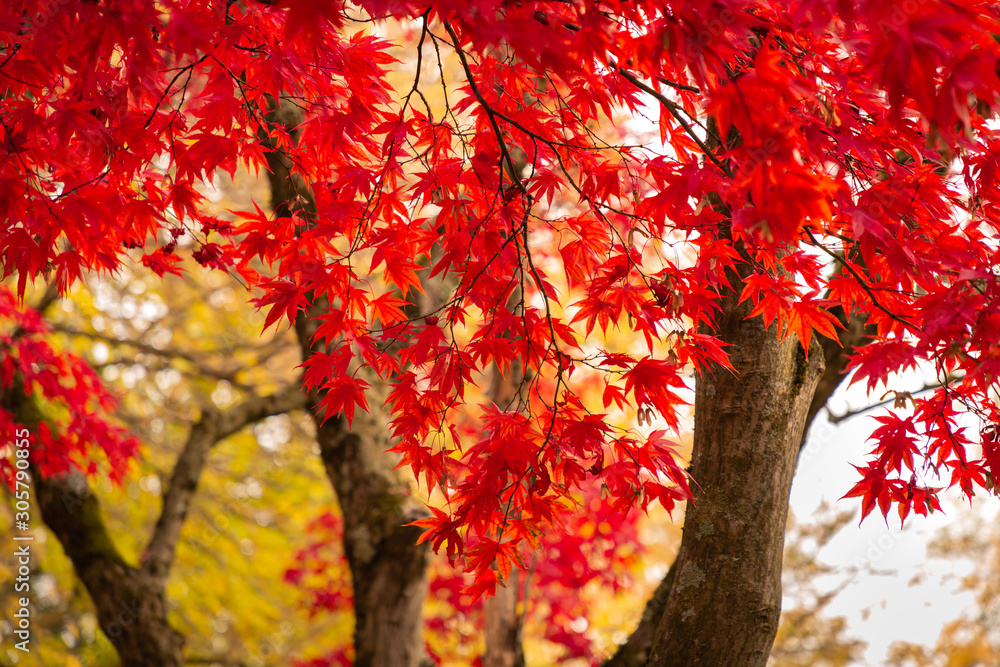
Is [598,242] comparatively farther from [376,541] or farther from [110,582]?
[110,582]

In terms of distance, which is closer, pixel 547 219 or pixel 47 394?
pixel 547 219

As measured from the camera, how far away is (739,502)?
2285 mm

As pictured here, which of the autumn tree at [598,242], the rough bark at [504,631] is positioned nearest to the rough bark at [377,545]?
the rough bark at [504,631]

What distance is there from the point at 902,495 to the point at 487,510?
1279 mm

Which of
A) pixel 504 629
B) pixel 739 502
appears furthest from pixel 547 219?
pixel 504 629

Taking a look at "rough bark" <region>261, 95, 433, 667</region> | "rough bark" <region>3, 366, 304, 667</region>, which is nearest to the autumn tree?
"rough bark" <region>261, 95, 433, 667</region>

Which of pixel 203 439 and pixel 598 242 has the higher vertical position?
pixel 598 242

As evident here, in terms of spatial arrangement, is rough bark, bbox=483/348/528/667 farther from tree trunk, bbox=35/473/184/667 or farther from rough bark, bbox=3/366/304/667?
tree trunk, bbox=35/473/184/667

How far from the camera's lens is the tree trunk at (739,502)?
222cm

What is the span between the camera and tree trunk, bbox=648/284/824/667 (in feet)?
7.30

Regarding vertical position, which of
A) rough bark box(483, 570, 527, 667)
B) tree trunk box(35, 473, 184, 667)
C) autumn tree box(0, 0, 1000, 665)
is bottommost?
tree trunk box(35, 473, 184, 667)

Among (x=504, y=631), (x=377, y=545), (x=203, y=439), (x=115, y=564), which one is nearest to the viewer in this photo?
(x=377, y=545)

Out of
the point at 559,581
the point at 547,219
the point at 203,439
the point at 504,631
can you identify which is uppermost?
the point at 559,581

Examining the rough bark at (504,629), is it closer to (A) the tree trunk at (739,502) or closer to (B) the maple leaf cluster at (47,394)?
(A) the tree trunk at (739,502)
